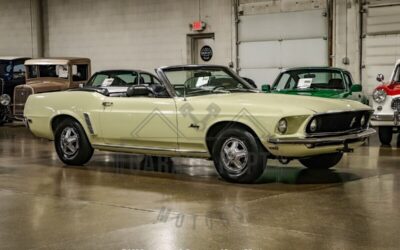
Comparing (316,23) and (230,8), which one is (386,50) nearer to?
(316,23)

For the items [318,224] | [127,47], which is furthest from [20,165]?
[127,47]

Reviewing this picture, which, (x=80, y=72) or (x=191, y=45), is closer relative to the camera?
(x=80, y=72)

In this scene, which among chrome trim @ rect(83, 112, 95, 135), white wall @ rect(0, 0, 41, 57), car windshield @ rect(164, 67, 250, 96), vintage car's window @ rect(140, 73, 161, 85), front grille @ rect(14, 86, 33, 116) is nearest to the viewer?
car windshield @ rect(164, 67, 250, 96)

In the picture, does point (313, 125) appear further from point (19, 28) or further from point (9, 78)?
point (19, 28)

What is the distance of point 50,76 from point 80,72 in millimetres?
838

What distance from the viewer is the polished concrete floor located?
196 inches

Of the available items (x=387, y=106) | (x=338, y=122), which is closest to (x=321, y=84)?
(x=387, y=106)

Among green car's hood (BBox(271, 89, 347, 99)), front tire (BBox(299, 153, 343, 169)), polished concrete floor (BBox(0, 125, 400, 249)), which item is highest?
green car's hood (BBox(271, 89, 347, 99))

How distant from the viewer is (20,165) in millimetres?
9656

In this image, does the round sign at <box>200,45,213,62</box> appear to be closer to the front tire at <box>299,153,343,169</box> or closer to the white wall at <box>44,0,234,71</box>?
the white wall at <box>44,0,234,71</box>

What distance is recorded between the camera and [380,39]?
15.9 m

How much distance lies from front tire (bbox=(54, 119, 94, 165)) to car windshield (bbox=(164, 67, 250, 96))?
172 cm

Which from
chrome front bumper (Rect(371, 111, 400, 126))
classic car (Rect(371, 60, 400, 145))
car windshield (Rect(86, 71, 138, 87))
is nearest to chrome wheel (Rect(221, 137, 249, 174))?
chrome front bumper (Rect(371, 111, 400, 126))

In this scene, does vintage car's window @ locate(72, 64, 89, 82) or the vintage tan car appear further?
vintage car's window @ locate(72, 64, 89, 82)
